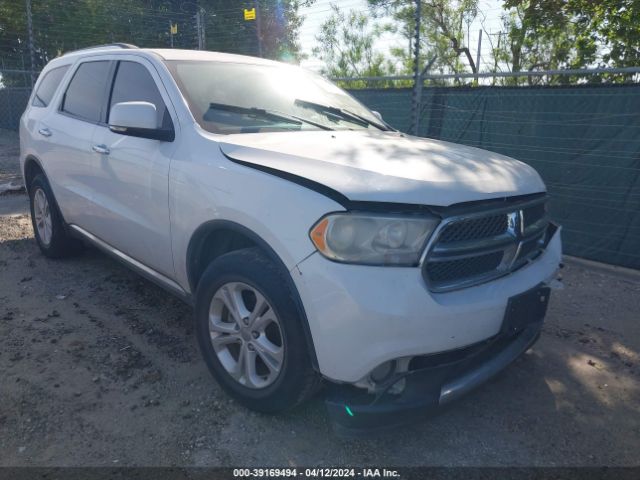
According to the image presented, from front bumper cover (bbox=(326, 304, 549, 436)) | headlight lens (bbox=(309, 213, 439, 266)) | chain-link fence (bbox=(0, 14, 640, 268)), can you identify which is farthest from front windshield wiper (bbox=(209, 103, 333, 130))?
chain-link fence (bbox=(0, 14, 640, 268))

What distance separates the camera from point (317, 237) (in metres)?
2.08

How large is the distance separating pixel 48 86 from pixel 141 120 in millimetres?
2653

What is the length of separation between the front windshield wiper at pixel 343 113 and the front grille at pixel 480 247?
140 cm

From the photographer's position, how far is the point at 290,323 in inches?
86.4

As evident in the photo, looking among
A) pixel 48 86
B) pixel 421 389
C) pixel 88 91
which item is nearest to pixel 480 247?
pixel 421 389

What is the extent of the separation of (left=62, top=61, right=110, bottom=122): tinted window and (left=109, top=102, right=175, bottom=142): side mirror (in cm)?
101

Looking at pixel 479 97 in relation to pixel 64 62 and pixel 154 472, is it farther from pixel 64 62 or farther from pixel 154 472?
pixel 154 472

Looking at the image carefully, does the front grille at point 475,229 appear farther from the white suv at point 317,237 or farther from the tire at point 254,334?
the tire at point 254,334

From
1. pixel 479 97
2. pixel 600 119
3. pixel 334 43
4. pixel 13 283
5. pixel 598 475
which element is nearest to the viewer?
pixel 598 475

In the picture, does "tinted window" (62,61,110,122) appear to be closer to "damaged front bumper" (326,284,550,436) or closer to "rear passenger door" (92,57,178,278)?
"rear passenger door" (92,57,178,278)

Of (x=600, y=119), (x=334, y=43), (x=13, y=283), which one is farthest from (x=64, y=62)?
(x=334, y=43)

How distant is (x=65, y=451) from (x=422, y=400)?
1.62 m

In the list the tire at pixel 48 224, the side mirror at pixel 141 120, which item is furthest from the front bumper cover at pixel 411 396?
the tire at pixel 48 224

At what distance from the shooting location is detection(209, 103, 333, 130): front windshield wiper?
3.04 m
